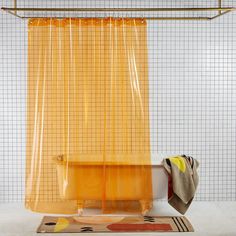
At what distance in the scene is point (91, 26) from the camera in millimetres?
5328

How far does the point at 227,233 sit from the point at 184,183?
834mm

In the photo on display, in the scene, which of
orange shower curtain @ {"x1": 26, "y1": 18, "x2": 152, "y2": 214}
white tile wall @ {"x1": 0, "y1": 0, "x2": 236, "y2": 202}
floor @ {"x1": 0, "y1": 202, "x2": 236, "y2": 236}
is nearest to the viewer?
floor @ {"x1": 0, "y1": 202, "x2": 236, "y2": 236}

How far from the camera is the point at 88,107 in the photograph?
539 cm

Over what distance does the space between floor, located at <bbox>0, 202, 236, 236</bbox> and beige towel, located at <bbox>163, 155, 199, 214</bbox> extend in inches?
6.9

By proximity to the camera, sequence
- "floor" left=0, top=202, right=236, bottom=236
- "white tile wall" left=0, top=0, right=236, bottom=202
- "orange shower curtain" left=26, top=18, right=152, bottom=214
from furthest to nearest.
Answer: "white tile wall" left=0, top=0, right=236, bottom=202, "orange shower curtain" left=26, top=18, right=152, bottom=214, "floor" left=0, top=202, right=236, bottom=236

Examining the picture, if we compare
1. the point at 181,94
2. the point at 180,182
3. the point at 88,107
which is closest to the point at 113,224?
the point at 180,182

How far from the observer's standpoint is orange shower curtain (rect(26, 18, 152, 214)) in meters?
5.35

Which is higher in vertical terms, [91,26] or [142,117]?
[91,26]

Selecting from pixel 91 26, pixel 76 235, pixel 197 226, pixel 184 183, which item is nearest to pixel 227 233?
pixel 197 226

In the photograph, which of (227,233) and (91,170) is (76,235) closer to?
(91,170)

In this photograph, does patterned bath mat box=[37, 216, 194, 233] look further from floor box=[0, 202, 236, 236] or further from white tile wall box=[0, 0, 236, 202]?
white tile wall box=[0, 0, 236, 202]

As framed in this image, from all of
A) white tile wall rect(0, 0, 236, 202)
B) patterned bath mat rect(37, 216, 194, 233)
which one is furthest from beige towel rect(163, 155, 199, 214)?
white tile wall rect(0, 0, 236, 202)

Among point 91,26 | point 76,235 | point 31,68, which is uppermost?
point 91,26

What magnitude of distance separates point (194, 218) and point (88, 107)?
1568 mm
